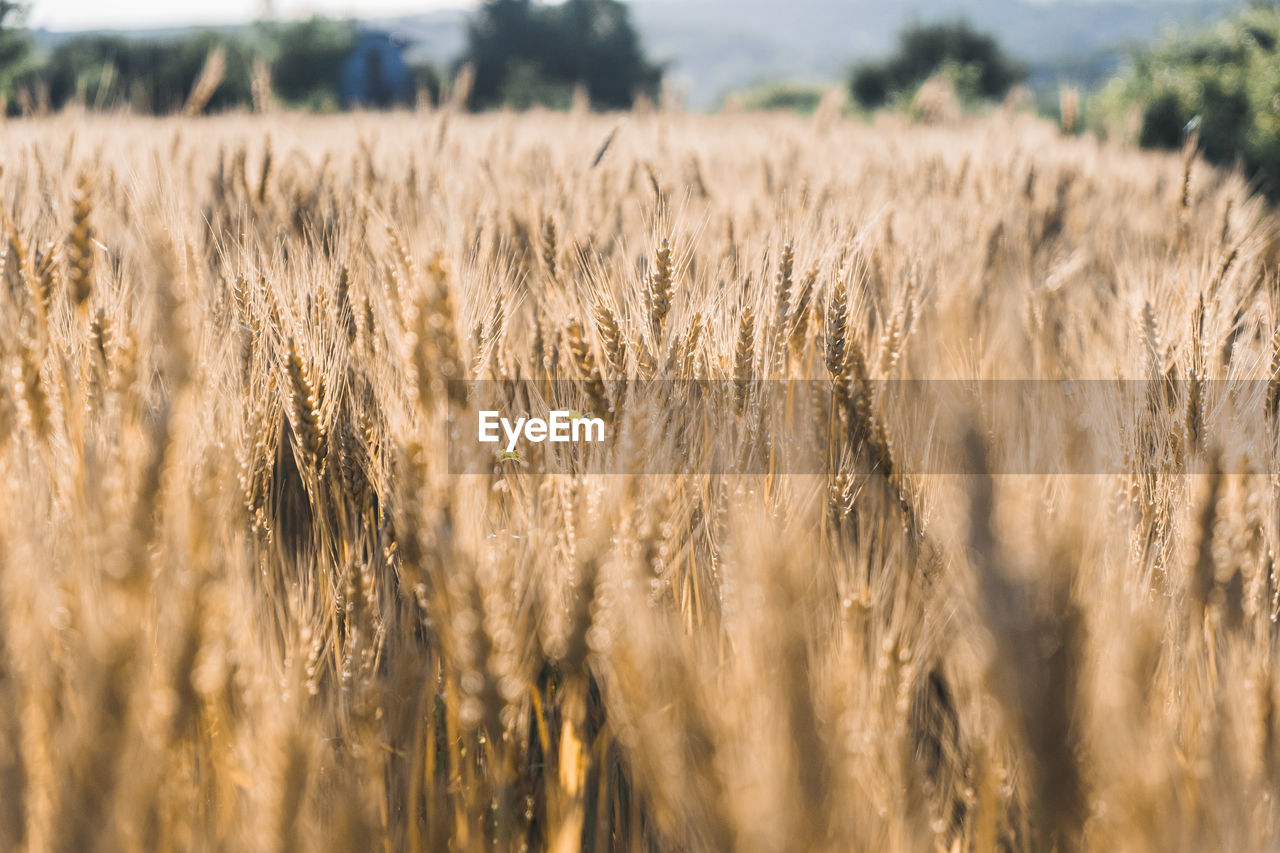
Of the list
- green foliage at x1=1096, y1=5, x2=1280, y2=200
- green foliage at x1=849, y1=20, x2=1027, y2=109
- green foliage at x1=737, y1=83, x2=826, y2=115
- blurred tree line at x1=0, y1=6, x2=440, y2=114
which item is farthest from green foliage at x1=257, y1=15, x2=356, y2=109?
green foliage at x1=1096, y1=5, x2=1280, y2=200

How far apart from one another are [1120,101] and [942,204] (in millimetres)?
13469

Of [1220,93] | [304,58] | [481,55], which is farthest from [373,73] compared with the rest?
[1220,93]

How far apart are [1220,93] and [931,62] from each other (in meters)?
21.6

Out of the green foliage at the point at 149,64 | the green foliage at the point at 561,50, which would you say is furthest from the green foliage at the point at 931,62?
the green foliage at the point at 149,64

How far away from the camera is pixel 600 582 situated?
0.72m

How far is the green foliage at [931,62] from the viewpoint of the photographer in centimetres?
2838

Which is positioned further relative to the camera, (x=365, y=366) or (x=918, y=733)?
(x=365, y=366)

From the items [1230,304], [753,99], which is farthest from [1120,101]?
[753,99]

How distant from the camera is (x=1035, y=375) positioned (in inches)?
55.1

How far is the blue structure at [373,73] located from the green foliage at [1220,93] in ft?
99.7

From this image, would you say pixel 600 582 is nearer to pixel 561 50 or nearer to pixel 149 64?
pixel 149 64

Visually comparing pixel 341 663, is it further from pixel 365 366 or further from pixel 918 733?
pixel 918 733

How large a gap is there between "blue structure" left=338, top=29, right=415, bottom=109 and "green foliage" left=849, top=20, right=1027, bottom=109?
795 inches

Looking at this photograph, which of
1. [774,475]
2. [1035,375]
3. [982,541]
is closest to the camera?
[982,541]
